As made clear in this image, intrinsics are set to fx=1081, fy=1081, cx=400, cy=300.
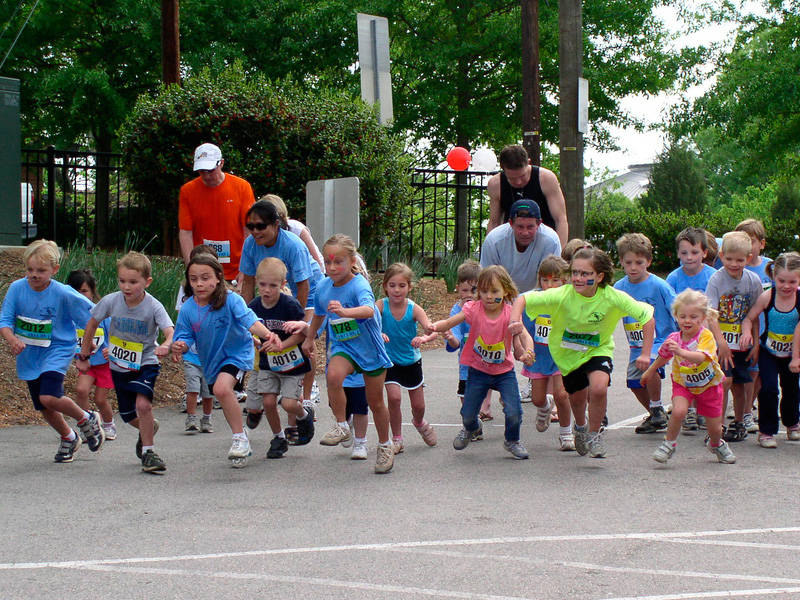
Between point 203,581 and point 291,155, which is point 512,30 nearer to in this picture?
point 291,155

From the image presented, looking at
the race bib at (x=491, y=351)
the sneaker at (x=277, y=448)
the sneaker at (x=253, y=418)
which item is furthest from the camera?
the sneaker at (x=253, y=418)

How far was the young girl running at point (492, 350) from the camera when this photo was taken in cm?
743

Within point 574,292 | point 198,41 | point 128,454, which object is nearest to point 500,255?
point 574,292

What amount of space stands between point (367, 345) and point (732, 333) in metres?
2.95

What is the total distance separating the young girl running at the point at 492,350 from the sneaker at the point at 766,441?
184 centimetres

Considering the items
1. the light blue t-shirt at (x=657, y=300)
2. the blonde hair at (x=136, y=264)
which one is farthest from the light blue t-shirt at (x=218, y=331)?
the light blue t-shirt at (x=657, y=300)

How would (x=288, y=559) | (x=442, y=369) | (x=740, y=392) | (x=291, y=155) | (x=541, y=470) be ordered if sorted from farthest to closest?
(x=291, y=155) → (x=442, y=369) → (x=740, y=392) → (x=541, y=470) → (x=288, y=559)

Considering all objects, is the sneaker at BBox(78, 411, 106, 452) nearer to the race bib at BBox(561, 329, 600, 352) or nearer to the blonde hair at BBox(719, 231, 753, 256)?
the race bib at BBox(561, 329, 600, 352)

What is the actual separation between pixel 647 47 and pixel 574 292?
21.2 m

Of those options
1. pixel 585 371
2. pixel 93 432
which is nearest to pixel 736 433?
pixel 585 371

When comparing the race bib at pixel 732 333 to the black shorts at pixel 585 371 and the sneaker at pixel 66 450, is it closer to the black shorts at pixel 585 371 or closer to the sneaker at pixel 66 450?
the black shorts at pixel 585 371

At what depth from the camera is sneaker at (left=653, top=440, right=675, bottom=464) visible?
7119 mm

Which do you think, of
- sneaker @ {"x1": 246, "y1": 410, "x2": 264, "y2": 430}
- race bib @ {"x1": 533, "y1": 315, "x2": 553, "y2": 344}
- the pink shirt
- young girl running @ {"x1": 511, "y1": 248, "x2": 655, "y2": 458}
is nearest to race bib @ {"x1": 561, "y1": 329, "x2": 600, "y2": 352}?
young girl running @ {"x1": 511, "y1": 248, "x2": 655, "y2": 458}

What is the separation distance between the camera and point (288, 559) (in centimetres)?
493
